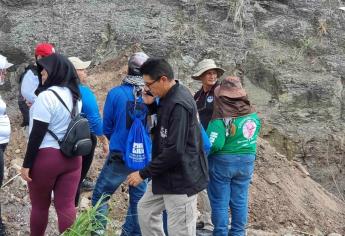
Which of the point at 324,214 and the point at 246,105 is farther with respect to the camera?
the point at 324,214

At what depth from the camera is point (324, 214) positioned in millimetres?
7910

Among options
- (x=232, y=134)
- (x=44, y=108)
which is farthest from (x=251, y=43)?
(x=44, y=108)

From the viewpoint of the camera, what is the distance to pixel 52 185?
438 centimetres

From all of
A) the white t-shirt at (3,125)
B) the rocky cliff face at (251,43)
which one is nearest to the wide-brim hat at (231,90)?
the white t-shirt at (3,125)

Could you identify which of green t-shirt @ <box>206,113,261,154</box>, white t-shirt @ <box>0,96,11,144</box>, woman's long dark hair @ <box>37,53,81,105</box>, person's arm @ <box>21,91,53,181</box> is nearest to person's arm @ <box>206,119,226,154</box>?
green t-shirt @ <box>206,113,261,154</box>

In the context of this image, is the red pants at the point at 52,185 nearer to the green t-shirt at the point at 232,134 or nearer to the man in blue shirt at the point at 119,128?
the man in blue shirt at the point at 119,128

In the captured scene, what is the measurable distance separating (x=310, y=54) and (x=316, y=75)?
455 millimetres

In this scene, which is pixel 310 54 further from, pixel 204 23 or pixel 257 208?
pixel 257 208

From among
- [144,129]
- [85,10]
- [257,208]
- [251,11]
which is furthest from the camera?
[251,11]

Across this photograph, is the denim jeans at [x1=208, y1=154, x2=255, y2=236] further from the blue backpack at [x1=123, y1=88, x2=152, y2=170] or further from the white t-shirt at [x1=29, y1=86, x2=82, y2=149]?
the white t-shirt at [x1=29, y1=86, x2=82, y2=149]

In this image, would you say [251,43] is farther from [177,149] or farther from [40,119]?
[40,119]

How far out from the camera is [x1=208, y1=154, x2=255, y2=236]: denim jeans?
5281mm

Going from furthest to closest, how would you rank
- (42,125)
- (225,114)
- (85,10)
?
(85,10), (225,114), (42,125)

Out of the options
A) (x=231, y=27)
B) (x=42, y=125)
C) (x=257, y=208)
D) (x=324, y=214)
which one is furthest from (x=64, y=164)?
(x=231, y=27)
